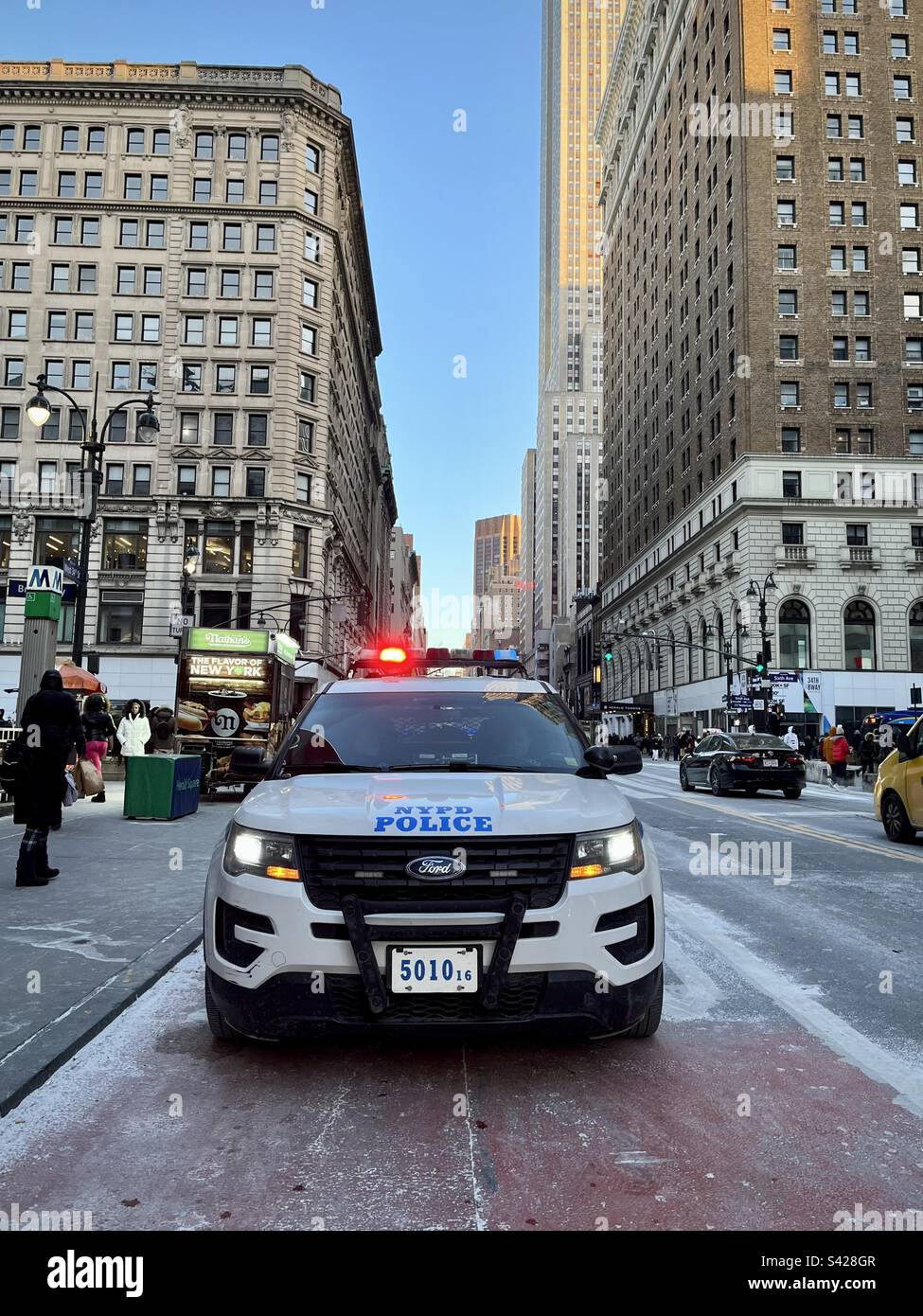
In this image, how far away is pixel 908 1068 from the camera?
385 cm

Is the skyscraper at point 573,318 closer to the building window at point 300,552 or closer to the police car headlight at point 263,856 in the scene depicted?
the building window at point 300,552

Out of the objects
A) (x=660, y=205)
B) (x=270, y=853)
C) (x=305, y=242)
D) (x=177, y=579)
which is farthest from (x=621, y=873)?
(x=660, y=205)

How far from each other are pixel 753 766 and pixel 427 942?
19.2m

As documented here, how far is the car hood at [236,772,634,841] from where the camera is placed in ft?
11.7

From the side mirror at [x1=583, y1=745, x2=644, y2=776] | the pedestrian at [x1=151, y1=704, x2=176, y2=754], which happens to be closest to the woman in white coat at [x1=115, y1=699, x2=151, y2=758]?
the pedestrian at [x1=151, y1=704, x2=176, y2=754]

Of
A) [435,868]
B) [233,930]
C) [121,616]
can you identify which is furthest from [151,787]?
[121,616]

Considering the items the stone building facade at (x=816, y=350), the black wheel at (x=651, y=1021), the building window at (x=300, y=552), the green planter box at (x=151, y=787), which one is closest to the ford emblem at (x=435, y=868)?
the black wheel at (x=651, y=1021)

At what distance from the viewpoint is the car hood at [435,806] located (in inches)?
140

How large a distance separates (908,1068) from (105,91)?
193 feet

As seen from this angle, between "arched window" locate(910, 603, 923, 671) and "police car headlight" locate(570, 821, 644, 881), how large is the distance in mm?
51504

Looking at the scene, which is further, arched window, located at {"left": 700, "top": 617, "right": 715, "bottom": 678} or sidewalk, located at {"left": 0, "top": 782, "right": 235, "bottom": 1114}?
arched window, located at {"left": 700, "top": 617, "right": 715, "bottom": 678}

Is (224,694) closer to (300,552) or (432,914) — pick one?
(432,914)

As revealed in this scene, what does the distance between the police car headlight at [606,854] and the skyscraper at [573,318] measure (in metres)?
163

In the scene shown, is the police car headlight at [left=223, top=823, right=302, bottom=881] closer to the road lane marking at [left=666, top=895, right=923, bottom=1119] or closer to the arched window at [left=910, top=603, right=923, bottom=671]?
the road lane marking at [left=666, top=895, right=923, bottom=1119]
